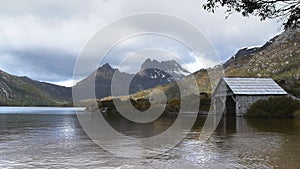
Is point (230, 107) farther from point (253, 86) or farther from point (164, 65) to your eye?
point (164, 65)

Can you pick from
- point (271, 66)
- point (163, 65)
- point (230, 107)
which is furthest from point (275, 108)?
point (271, 66)

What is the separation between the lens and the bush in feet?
126

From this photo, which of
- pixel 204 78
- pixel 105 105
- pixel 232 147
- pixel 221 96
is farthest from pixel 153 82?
pixel 232 147

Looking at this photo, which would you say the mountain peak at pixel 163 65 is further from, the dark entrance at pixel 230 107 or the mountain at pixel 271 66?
the mountain at pixel 271 66

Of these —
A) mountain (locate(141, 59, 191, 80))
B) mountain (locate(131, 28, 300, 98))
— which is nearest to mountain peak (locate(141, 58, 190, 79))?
mountain (locate(141, 59, 191, 80))

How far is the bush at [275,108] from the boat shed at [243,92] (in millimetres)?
1055

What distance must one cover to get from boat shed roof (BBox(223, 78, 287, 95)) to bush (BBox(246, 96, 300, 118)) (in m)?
1.75

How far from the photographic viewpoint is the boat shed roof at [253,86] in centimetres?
4197

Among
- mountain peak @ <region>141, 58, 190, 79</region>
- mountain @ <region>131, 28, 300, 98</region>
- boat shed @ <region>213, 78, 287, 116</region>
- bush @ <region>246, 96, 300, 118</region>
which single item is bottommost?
bush @ <region>246, 96, 300, 118</region>

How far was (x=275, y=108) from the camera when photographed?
3944 centimetres

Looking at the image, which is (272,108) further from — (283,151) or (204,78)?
(204,78)

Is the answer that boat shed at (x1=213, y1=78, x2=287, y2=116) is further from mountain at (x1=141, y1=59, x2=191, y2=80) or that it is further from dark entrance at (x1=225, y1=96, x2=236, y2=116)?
mountain at (x1=141, y1=59, x2=191, y2=80)

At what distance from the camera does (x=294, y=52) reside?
137 metres

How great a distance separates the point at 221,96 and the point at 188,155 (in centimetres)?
3598
